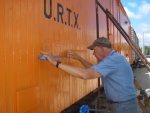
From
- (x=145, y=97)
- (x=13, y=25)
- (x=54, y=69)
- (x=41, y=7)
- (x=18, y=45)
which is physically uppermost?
(x=41, y=7)

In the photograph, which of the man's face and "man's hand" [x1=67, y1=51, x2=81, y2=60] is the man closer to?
the man's face

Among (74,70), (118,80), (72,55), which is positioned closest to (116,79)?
(118,80)

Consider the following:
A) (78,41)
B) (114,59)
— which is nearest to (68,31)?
(78,41)

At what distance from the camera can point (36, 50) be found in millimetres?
2648

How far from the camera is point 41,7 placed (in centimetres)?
275

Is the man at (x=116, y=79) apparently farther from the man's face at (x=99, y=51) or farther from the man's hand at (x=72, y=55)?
the man's hand at (x=72, y=55)

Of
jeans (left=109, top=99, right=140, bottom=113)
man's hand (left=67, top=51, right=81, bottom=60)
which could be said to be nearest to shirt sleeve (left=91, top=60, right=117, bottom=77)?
jeans (left=109, top=99, right=140, bottom=113)

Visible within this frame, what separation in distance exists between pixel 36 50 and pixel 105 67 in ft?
2.51

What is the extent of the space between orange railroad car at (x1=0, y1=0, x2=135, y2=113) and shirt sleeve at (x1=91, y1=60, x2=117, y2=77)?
524mm

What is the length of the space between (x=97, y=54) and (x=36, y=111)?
1.00m

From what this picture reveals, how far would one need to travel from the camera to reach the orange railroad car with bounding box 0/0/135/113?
2.15 meters

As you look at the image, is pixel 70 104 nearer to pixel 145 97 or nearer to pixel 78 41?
pixel 78 41

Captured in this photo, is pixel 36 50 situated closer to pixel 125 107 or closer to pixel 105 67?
pixel 105 67

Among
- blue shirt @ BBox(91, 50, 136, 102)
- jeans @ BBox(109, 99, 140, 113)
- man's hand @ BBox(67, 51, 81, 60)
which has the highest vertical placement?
man's hand @ BBox(67, 51, 81, 60)
